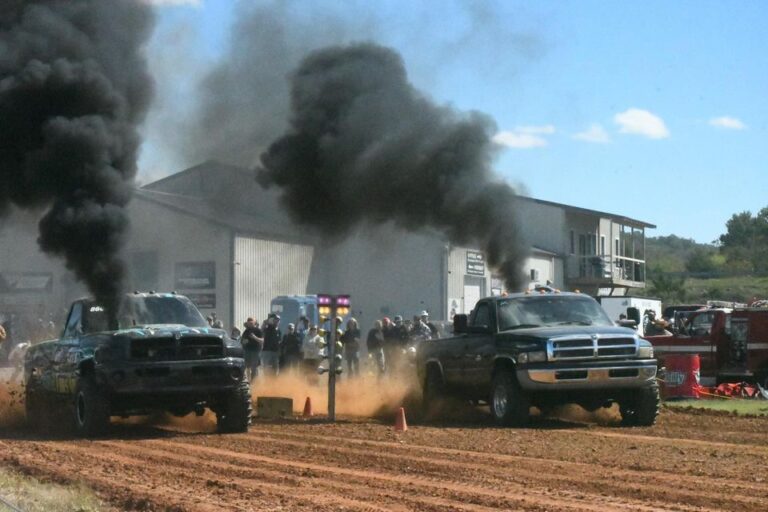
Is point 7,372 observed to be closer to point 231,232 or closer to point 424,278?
point 231,232

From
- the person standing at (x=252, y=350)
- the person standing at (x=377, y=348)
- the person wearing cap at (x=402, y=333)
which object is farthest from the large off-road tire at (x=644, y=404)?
the person standing at (x=377, y=348)

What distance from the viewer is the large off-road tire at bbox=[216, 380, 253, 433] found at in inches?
621

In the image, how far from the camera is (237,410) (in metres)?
15.9

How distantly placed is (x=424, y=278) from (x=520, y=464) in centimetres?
3137

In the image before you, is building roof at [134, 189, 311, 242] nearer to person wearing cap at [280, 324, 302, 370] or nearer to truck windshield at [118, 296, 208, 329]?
person wearing cap at [280, 324, 302, 370]

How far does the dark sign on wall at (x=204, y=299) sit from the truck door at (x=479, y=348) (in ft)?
72.3

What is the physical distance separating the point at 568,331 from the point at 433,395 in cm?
325

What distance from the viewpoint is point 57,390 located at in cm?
1666

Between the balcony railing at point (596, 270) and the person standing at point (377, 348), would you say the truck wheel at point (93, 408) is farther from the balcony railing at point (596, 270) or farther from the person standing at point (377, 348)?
the balcony railing at point (596, 270)

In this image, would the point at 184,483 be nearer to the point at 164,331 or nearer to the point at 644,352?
the point at 164,331

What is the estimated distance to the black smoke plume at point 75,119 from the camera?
720 inches

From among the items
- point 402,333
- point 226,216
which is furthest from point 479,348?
point 226,216

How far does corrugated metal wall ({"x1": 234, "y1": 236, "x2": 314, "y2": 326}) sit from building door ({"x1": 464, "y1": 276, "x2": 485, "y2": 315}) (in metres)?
6.50

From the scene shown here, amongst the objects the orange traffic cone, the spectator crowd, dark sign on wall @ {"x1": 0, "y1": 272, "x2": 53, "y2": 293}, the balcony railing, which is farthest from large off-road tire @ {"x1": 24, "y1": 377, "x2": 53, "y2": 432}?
the balcony railing
